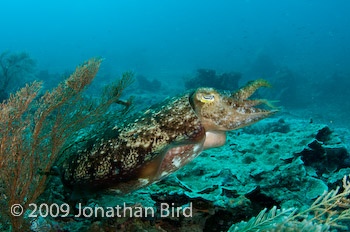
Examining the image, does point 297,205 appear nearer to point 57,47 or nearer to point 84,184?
point 84,184

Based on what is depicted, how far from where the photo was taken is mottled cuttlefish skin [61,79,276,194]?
2652 mm

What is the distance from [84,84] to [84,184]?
1701 mm

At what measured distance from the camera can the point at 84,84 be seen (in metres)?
3.62

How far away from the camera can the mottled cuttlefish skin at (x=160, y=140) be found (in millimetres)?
2652

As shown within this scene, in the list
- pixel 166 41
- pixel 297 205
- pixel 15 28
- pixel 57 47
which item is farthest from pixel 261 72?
pixel 15 28

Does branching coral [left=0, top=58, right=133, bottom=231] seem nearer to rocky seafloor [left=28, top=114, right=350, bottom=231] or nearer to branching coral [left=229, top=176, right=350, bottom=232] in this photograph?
rocky seafloor [left=28, top=114, right=350, bottom=231]

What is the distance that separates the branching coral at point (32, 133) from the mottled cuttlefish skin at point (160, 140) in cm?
47

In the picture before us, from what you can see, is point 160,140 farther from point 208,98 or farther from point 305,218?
point 305,218

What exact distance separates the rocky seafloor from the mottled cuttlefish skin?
293 mm

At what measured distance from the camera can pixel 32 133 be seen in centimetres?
304

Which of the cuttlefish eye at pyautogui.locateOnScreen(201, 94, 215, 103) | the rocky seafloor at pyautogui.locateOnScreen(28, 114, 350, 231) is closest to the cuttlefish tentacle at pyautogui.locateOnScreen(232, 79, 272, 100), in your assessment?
the cuttlefish eye at pyautogui.locateOnScreen(201, 94, 215, 103)

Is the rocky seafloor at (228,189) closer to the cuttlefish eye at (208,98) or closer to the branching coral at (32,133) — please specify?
the branching coral at (32,133)

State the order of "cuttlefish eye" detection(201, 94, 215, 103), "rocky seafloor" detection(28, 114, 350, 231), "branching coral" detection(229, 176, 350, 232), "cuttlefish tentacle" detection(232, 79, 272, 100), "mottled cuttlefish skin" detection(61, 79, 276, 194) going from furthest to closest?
"cuttlefish tentacle" detection(232, 79, 272, 100)
"cuttlefish eye" detection(201, 94, 215, 103)
"mottled cuttlefish skin" detection(61, 79, 276, 194)
"rocky seafloor" detection(28, 114, 350, 231)
"branching coral" detection(229, 176, 350, 232)

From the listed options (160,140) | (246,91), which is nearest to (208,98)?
(246,91)
